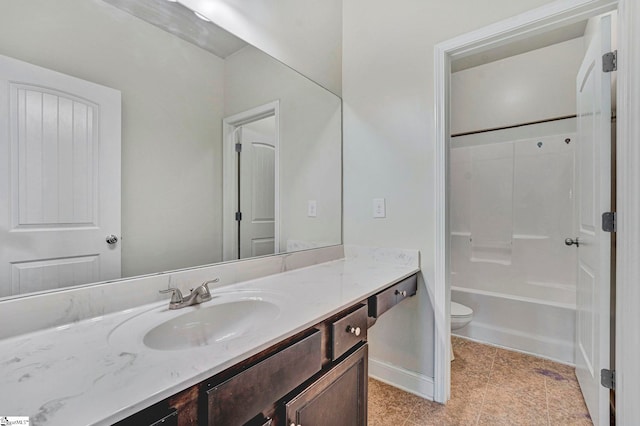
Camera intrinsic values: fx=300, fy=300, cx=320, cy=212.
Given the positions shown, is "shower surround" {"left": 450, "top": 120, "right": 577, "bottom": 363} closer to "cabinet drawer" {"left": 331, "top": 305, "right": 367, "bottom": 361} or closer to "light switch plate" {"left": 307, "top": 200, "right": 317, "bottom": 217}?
"light switch plate" {"left": 307, "top": 200, "right": 317, "bottom": 217}

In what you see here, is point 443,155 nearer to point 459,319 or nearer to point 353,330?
point 353,330

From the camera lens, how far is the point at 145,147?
1.07m

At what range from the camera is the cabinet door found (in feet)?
2.75

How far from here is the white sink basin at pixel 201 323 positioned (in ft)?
2.61

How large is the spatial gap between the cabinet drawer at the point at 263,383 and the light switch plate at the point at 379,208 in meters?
1.06

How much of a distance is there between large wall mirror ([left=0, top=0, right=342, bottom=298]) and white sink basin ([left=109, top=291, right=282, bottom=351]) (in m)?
0.22

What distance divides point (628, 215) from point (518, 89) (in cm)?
192

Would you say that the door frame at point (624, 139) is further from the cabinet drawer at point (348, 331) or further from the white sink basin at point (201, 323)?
the white sink basin at point (201, 323)

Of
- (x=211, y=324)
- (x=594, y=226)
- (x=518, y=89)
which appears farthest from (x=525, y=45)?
(x=211, y=324)

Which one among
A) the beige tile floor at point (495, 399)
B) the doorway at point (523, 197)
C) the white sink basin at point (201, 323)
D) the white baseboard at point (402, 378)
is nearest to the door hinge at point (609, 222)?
the doorway at point (523, 197)

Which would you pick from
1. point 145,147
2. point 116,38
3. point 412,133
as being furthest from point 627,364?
point 116,38

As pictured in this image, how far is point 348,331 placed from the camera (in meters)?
1.05

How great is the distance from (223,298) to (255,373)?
1.52ft

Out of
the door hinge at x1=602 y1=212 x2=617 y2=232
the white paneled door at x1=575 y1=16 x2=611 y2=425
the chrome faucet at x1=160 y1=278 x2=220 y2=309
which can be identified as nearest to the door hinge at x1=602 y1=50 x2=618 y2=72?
the white paneled door at x1=575 y1=16 x2=611 y2=425
